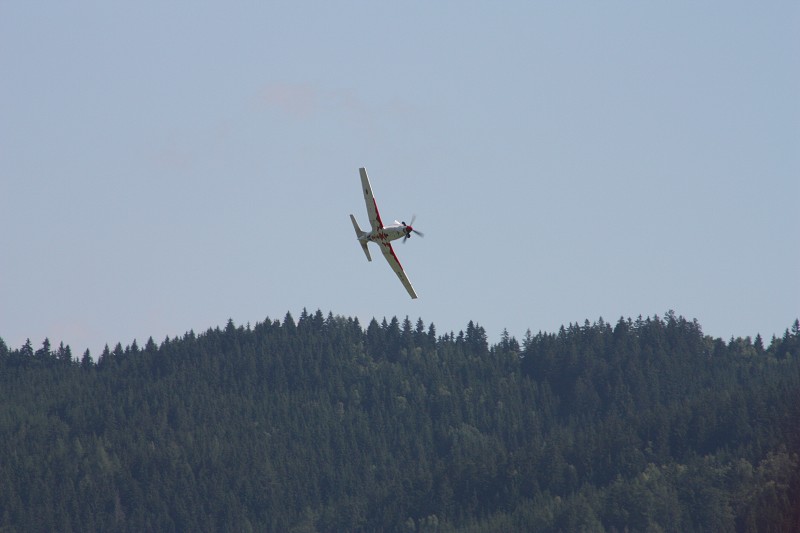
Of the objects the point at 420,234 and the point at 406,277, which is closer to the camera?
the point at 420,234

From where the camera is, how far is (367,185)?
91.8m

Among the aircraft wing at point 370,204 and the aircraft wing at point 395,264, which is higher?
the aircraft wing at point 370,204

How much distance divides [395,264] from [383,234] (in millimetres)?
3109

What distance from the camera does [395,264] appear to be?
94125 millimetres

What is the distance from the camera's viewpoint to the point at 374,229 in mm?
92562

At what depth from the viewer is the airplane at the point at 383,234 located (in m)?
90.3

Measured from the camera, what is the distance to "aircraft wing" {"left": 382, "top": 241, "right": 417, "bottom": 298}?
305 ft

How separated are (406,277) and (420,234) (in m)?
6.48

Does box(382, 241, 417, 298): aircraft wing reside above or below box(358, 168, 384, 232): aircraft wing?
below

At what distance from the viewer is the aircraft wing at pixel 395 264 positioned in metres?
92.9

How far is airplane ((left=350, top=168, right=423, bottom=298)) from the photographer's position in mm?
90312

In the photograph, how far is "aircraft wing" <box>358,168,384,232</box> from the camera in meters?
91.9

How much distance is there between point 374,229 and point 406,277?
4561 millimetres

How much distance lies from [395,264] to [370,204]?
4.54m
